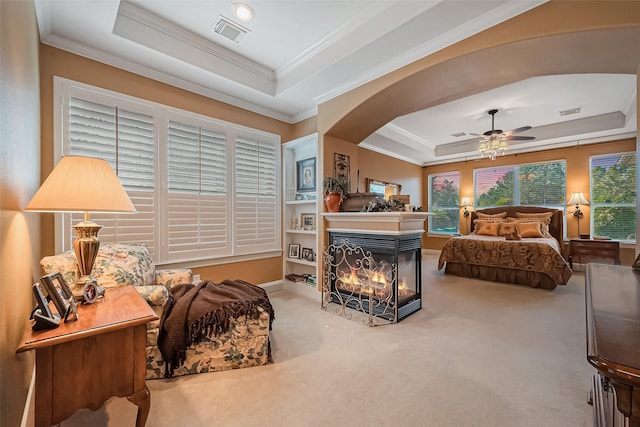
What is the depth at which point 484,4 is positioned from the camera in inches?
78.0

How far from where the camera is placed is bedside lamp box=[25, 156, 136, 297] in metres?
1.30

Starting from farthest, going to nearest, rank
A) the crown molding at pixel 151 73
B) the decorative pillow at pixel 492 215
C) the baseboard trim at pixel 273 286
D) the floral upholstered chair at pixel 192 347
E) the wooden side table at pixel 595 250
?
the decorative pillow at pixel 492 215 < the wooden side table at pixel 595 250 < the baseboard trim at pixel 273 286 < the crown molding at pixel 151 73 < the floral upholstered chair at pixel 192 347

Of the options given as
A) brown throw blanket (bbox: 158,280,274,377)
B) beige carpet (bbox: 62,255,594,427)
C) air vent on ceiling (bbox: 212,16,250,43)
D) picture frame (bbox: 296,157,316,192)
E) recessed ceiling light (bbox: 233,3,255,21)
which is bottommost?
beige carpet (bbox: 62,255,594,427)

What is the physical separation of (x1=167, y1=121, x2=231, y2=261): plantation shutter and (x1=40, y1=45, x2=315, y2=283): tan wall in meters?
0.28

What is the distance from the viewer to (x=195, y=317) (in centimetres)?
191

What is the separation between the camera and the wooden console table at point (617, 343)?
56 centimetres

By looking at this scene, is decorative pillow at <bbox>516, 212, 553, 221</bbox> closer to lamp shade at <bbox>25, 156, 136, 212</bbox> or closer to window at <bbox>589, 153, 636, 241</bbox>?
window at <bbox>589, 153, 636, 241</bbox>

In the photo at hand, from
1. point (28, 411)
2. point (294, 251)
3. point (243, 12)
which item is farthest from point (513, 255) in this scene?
point (28, 411)

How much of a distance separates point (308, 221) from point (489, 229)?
13.8 feet

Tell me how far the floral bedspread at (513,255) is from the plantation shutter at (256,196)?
3.40 meters

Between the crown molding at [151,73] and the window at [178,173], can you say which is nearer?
the crown molding at [151,73]

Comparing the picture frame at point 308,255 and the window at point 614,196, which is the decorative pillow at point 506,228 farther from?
the picture frame at point 308,255

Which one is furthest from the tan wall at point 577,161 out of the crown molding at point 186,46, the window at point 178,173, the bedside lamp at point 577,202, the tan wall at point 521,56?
the crown molding at point 186,46

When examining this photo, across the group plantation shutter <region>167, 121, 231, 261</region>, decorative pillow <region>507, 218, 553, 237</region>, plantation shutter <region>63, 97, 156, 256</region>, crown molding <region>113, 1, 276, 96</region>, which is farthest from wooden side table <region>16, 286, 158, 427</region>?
decorative pillow <region>507, 218, 553, 237</region>
